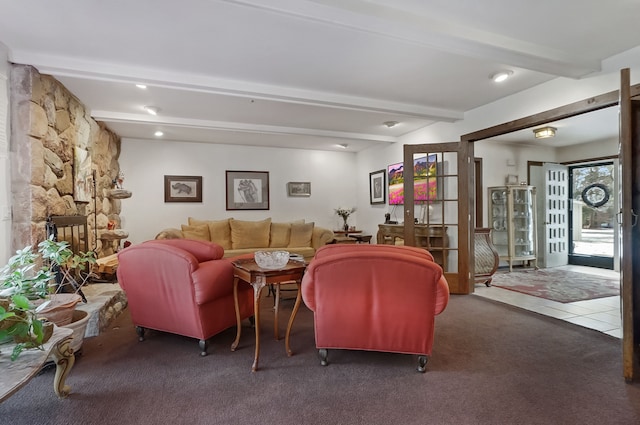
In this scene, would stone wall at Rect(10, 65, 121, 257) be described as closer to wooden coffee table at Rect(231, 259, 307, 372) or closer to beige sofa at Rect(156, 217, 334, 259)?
beige sofa at Rect(156, 217, 334, 259)

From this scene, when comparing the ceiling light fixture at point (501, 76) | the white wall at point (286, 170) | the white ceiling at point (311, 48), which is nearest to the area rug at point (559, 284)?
the white wall at point (286, 170)

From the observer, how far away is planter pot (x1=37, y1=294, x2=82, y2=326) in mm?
2161

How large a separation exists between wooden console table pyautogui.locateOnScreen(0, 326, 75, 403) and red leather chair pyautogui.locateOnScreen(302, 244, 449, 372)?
1.33 metres

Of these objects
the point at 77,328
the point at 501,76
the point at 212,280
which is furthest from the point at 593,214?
the point at 77,328

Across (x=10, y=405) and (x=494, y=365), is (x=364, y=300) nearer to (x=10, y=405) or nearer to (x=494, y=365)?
(x=494, y=365)

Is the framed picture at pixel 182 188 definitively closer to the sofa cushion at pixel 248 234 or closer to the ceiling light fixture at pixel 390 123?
the sofa cushion at pixel 248 234

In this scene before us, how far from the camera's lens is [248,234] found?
5.48 metres

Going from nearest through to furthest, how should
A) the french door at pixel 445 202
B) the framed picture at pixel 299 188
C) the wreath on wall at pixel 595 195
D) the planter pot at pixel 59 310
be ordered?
the planter pot at pixel 59 310, the french door at pixel 445 202, the wreath on wall at pixel 595 195, the framed picture at pixel 299 188

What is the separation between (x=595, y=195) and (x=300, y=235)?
562cm

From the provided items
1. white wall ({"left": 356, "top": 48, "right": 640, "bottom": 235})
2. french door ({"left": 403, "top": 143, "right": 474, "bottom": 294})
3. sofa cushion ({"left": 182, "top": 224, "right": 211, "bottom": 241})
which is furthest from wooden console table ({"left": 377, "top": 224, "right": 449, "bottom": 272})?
sofa cushion ({"left": 182, "top": 224, "right": 211, "bottom": 241})

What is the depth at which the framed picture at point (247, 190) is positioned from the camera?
6.03m

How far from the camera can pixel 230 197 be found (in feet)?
19.8

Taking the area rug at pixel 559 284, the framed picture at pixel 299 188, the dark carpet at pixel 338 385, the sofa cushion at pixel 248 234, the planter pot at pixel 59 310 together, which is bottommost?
the area rug at pixel 559 284

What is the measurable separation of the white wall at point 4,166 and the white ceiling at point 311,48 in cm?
15
